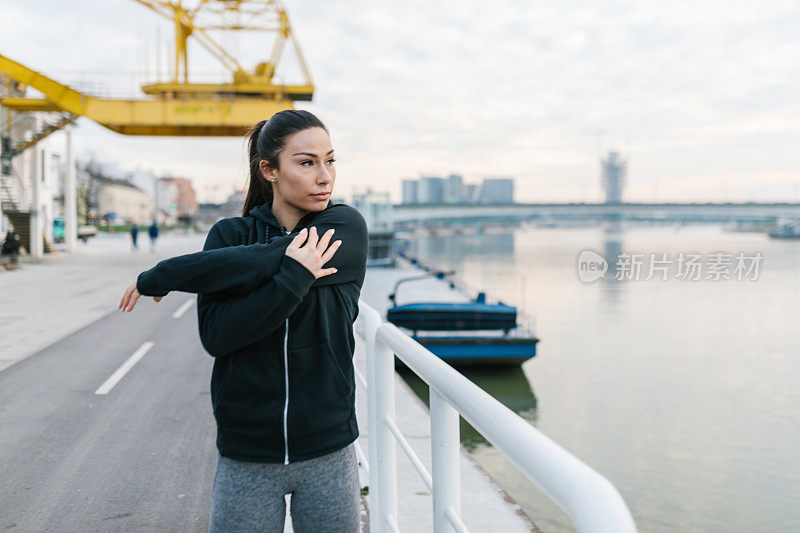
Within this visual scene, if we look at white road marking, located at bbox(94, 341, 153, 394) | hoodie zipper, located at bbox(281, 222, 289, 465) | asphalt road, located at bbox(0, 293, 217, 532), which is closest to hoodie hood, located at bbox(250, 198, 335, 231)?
hoodie zipper, located at bbox(281, 222, 289, 465)

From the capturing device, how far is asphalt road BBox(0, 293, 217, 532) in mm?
4539

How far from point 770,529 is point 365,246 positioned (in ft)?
32.2

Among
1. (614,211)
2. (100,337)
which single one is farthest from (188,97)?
(614,211)

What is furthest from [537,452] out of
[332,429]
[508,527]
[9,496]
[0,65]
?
[0,65]

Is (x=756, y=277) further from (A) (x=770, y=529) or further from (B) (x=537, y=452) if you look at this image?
(B) (x=537, y=452)

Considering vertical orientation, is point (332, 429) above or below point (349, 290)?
below

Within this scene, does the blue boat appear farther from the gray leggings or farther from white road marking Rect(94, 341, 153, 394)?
the gray leggings

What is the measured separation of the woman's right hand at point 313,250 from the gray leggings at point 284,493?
0.63 metres

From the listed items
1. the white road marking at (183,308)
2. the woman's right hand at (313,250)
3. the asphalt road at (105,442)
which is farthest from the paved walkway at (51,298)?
the woman's right hand at (313,250)

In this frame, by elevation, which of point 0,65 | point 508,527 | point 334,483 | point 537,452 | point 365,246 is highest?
point 0,65

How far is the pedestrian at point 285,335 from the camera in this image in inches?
74.9

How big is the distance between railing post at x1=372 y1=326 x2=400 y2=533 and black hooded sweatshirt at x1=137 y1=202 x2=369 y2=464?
1.15 m

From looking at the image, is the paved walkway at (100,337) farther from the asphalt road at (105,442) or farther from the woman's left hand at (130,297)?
the woman's left hand at (130,297)

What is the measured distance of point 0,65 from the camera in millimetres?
22688
